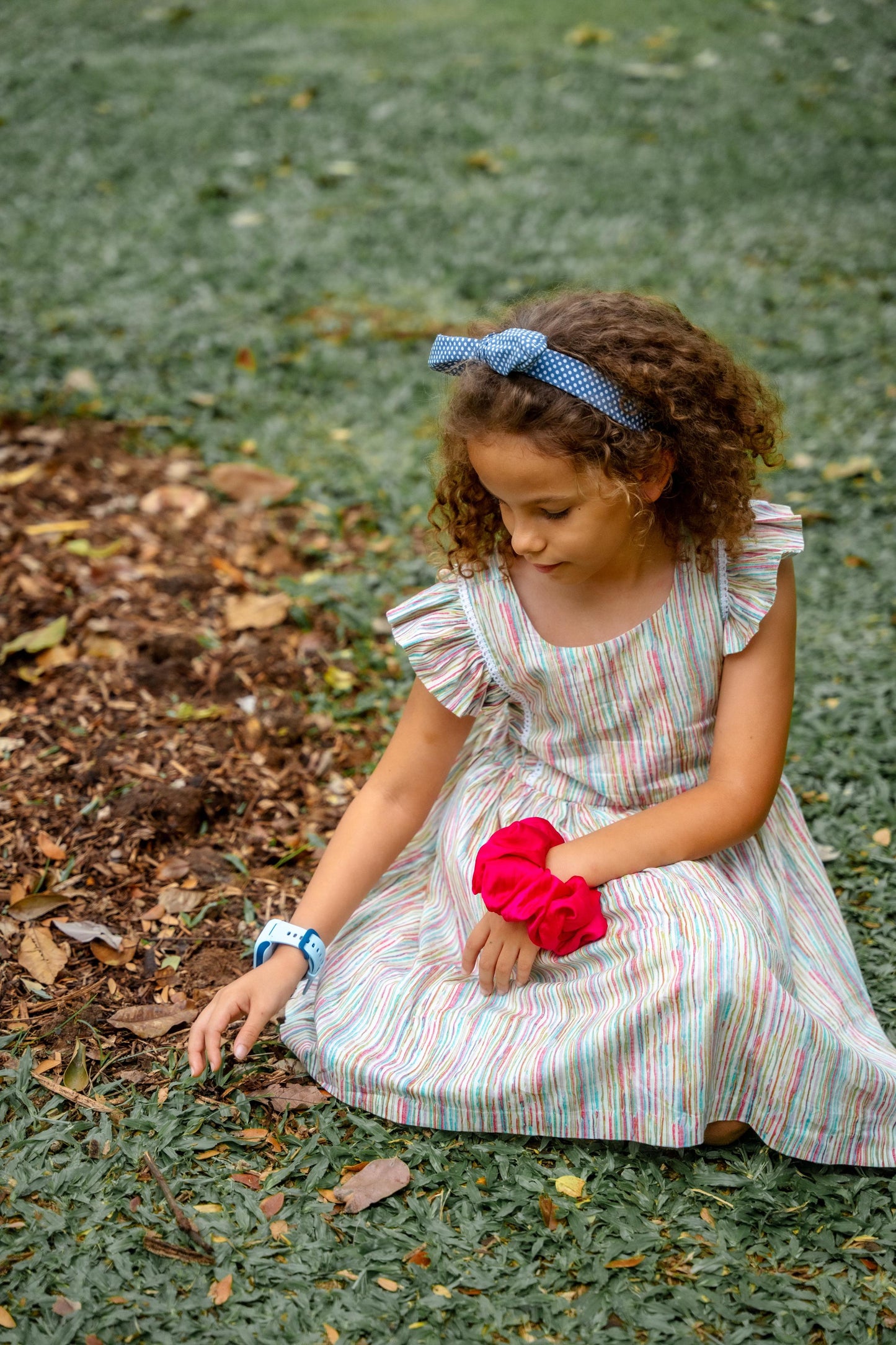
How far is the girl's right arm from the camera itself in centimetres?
213

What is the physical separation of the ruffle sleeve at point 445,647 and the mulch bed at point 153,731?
2.24 feet

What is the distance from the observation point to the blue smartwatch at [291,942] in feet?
6.70

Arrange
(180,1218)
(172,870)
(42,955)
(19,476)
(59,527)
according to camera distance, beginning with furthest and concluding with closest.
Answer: (19,476) → (59,527) → (172,870) → (42,955) → (180,1218)

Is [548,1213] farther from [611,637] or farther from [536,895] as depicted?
[611,637]

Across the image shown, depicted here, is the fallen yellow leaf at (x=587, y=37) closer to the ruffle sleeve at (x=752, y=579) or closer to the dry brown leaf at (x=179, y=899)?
the ruffle sleeve at (x=752, y=579)

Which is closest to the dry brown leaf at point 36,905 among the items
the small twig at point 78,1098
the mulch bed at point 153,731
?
the mulch bed at point 153,731

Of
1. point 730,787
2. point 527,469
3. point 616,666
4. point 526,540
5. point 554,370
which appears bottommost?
point 730,787

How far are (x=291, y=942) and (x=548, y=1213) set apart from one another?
59 cm

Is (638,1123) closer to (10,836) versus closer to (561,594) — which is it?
(561,594)

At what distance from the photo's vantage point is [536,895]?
195cm

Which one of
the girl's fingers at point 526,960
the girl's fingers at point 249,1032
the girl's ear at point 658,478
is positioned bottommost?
the girl's fingers at point 526,960

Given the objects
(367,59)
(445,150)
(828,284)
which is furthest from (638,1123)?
(367,59)

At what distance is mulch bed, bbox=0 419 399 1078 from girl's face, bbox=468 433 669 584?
3.37 ft

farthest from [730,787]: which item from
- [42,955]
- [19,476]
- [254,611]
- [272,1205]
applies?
[19,476]
